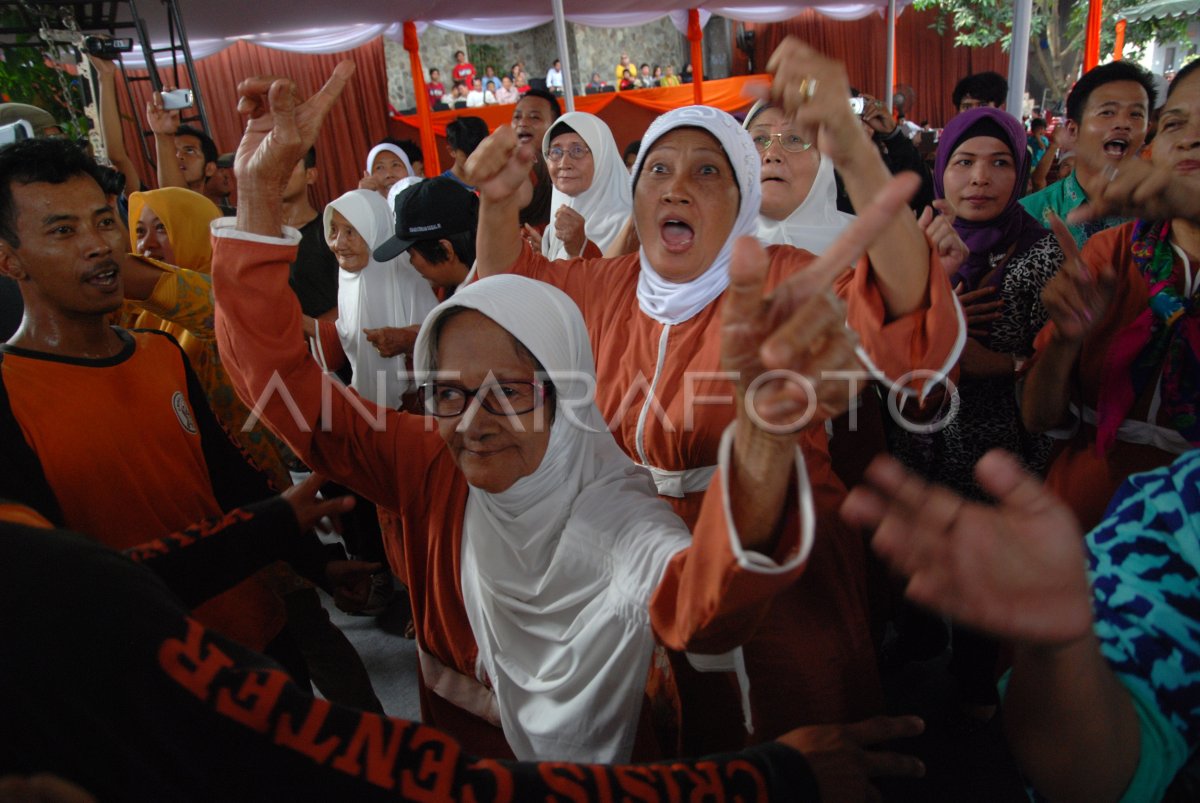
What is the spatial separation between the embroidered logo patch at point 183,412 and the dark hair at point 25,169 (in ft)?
1.40

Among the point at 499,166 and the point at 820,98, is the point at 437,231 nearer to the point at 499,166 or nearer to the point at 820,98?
the point at 499,166

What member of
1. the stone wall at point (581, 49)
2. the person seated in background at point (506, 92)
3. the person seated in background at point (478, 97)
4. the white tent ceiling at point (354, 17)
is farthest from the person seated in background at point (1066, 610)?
the stone wall at point (581, 49)

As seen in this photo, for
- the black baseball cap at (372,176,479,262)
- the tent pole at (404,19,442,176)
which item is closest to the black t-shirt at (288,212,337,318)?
the black baseball cap at (372,176,479,262)

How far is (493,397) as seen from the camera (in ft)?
4.11

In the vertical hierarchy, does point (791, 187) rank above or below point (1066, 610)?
above

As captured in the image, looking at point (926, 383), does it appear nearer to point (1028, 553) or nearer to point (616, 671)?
point (1028, 553)

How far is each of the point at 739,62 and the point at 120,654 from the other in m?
17.9

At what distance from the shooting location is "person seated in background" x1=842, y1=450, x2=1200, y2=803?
0.70 m

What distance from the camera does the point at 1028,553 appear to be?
0.70 m

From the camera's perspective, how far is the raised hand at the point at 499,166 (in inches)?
69.5

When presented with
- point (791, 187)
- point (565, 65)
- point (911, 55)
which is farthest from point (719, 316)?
point (911, 55)

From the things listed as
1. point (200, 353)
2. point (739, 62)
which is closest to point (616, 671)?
point (200, 353)

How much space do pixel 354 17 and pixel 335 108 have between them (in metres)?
3.45

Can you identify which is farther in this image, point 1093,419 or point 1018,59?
point 1018,59
